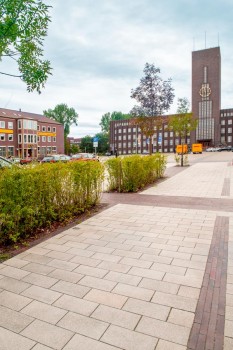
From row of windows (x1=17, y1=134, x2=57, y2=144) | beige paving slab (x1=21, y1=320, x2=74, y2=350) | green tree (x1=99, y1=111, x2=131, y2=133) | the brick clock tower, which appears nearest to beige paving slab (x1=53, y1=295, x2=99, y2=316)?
beige paving slab (x1=21, y1=320, x2=74, y2=350)

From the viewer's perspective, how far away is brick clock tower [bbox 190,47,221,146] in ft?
301

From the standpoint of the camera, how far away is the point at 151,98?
19.8 metres

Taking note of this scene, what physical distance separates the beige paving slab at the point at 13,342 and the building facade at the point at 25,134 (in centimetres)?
5593

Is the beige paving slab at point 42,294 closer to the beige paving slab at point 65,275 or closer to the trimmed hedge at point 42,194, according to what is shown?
the beige paving slab at point 65,275

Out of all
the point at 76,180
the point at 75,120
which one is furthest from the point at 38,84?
the point at 75,120

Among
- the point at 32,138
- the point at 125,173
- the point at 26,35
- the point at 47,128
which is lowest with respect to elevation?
the point at 125,173

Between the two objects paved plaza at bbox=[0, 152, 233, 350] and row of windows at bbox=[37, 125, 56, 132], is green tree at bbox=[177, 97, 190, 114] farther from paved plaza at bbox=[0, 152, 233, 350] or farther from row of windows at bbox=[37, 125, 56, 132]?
row of windows at bbox=[37, 125, 56, 132]

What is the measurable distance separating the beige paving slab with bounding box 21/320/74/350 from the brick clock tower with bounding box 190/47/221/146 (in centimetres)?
9919

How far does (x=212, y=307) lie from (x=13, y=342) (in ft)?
6.45

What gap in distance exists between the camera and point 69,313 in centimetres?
278

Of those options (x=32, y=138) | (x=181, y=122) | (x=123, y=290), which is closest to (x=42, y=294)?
Answer: (x=123, y=290)

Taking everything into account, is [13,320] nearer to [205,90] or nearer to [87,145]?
[205,90]

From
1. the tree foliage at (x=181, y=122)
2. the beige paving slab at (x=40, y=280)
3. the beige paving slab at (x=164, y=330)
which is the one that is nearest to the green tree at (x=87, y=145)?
the tree foliage at (x=181, y=122)

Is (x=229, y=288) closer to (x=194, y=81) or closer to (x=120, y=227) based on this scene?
(x=120, y=227)
